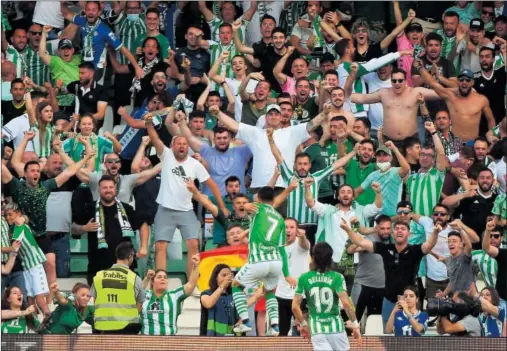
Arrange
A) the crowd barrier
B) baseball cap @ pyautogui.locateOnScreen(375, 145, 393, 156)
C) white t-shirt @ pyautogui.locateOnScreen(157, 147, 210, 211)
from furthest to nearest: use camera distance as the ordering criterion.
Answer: baseball cap @ pyautogui.locateOnScreen(375, 145, 393, 156)
white t-shirt @ pyautogui.locateOnScreen(157, 147, 210, 211)
the crowd barrier

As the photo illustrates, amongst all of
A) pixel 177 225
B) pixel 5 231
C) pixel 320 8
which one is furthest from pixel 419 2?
pixel 5 231

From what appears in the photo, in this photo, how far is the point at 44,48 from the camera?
973 inches

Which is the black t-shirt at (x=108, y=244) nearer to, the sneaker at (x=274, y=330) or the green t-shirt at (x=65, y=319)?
the green t-shirt at (x=65, y=319)

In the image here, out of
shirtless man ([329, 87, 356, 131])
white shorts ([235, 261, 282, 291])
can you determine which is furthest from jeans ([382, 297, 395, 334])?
shirtless man ([329, 87, 356, 131])

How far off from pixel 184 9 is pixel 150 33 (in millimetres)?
1121

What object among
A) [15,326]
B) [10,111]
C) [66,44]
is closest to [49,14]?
[66,44]

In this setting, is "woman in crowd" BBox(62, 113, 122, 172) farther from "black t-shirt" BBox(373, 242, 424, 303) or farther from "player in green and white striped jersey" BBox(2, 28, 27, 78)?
"black t-shirt" BBox(373, 242, 424, 303)

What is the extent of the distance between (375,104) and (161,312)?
19.1ft

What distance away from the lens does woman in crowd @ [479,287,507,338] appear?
1936cm

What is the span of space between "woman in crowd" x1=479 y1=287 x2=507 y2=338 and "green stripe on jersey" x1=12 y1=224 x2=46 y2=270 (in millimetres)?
4977

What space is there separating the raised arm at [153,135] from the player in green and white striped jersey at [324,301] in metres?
4.38

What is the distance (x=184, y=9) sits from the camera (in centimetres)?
2592

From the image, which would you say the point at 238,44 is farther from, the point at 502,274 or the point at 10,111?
the point at 502,274

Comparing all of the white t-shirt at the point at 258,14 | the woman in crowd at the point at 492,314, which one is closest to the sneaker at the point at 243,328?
the woman in crowd at the point at 492,314
